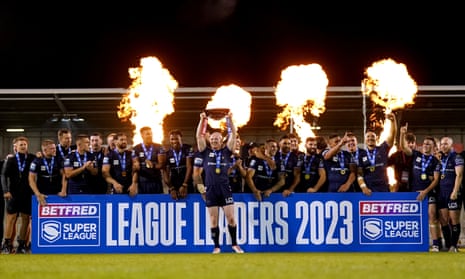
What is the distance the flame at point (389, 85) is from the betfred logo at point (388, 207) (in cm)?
861

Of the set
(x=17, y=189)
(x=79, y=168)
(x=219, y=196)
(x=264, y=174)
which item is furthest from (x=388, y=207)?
(x=17, y=189)

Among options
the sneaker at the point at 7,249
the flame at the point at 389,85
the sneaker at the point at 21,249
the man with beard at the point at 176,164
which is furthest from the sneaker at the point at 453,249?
the sneaker at the point at 7,249

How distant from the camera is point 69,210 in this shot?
14.7m

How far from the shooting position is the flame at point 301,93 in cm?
2467

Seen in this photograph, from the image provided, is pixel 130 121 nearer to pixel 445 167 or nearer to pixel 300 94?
pixel 300 94

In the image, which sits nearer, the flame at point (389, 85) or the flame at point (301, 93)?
the flame at point (389, 85)

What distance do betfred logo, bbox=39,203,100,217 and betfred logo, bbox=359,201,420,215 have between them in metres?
5.31

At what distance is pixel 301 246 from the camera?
14.4 metres

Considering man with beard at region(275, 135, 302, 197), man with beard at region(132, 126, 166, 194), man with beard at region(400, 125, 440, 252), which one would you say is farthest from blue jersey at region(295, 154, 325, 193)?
man with beard at region(132, 126, 166, 194)

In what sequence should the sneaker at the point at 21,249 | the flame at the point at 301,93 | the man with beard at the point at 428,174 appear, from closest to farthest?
the man with beard at the point at 428,174 < the sneaker at the point at 21,249 < the flame at the point at 301,93

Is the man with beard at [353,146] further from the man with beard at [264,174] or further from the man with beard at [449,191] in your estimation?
the man with beard at [449,191]

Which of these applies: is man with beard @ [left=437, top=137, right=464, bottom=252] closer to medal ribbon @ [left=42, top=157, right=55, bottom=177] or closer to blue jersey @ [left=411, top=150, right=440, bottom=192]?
blue jersey @ [left=411, top=150, right=440, bottom=192]
